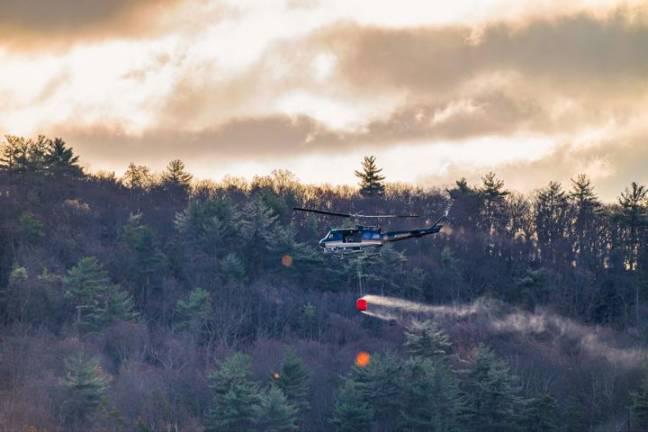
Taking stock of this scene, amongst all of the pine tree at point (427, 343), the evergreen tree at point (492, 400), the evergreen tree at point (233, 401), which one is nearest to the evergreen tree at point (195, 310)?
the pine tree at point (427, 343)

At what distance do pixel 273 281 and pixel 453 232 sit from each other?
1118 inches

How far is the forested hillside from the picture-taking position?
8981 centimetres

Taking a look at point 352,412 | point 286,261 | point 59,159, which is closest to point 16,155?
point 59,159

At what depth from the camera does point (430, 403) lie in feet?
289

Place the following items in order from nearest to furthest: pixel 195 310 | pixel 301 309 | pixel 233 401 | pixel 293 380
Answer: pixel 233 401 < pixel 293 380 < pixel 195 310 < pixel 301 309

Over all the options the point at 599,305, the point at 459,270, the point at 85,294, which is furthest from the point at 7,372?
the point at 599,305

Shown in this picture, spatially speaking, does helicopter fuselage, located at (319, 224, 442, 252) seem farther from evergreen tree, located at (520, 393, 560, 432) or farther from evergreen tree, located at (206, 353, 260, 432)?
evergreen tree, located at (520, 393, 560, 432)

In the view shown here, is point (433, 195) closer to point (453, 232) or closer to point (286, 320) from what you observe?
point (453, 232)

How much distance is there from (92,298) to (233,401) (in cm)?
3025

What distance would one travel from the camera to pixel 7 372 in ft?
357

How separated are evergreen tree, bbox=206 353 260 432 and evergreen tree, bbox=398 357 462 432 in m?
13.2

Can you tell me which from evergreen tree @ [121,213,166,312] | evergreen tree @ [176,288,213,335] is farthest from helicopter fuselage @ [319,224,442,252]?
evergreen tree @ [121,213,166,312]

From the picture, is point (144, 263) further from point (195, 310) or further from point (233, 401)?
point (233, 401)

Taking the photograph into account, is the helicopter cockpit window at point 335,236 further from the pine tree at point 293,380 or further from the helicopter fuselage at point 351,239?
the pine tree at point 293,380
